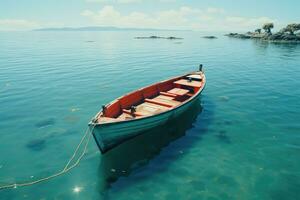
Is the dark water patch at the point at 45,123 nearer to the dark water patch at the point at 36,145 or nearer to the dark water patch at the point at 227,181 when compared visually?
the dark water patch at the point at 36,145

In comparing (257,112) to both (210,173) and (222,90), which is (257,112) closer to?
(222,90)

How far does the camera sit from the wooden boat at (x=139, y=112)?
13000 millimetres

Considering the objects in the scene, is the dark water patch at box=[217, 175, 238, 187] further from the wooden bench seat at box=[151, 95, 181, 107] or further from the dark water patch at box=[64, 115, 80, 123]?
the dark water patch at box=[64, 115, 80, 123]

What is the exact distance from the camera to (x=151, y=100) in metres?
18.4

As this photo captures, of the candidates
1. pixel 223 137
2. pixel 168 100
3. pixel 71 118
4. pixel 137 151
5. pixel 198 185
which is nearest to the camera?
pixel 198 185

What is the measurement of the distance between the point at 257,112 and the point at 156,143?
33.3ft

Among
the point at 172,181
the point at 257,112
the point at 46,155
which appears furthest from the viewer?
the point at 257,112

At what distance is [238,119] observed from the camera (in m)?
18.7

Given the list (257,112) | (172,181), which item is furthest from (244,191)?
(257,112)

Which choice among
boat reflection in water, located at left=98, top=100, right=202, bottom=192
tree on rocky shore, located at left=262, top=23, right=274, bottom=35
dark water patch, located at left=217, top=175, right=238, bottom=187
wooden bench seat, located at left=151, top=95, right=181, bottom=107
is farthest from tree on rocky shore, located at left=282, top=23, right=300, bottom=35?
dark water patch, located at left=217, top=175, right=238, bottom=187

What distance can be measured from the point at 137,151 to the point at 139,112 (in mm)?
2867

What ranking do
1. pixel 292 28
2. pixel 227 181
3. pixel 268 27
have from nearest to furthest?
pixel 227 181
pixel 292 28
pixel 268 27

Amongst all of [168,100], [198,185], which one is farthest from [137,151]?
[168,100]

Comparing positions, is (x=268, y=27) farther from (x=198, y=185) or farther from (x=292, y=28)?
(x=198, y=185)
